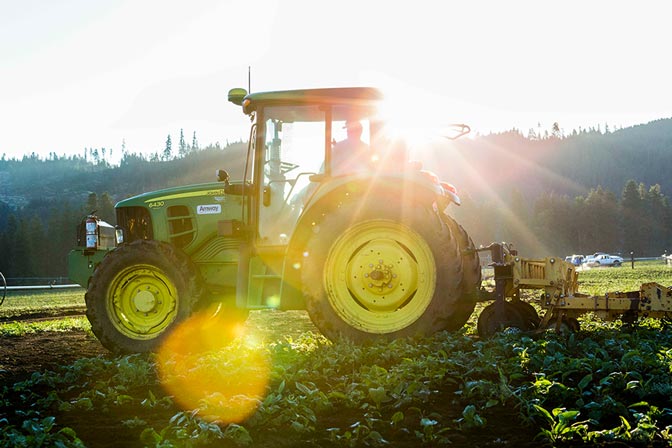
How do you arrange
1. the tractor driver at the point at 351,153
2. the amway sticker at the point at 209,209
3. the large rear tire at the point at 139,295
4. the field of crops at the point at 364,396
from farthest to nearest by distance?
the amway sticker at the point at 209,209 → the large rear tire at the point at 139,295 → the tractor driver at the point at 351,153 → the field of crops at the point at 364,396

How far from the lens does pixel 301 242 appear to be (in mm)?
7367

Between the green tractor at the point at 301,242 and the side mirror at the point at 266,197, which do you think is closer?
the green tractor at the point at 301,242

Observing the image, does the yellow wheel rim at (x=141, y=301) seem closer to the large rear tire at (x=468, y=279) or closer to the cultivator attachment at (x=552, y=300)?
the large rear tire at (x=468, y=279)

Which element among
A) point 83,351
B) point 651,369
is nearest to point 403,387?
point 651,369

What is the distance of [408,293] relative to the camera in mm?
7082

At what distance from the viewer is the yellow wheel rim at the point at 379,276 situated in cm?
705

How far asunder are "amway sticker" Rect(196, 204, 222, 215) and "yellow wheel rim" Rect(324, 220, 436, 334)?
233 cm

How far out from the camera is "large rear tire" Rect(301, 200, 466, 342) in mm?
6969

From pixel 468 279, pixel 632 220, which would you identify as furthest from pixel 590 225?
pixel 468 279

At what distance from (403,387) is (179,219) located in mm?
5372

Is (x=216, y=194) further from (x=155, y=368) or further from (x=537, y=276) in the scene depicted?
(x=537, y=276)

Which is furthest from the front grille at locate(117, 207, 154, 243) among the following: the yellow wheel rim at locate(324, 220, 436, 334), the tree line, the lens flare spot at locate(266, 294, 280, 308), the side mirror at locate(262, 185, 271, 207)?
the tree line

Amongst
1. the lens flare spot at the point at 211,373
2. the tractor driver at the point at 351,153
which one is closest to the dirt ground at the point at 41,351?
the lens flare spot at the point at 211,373

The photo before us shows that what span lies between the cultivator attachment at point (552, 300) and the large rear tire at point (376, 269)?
38.9 inches
